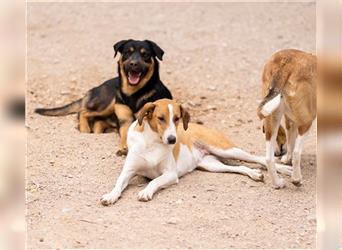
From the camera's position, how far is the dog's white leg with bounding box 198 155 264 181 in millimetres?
6074

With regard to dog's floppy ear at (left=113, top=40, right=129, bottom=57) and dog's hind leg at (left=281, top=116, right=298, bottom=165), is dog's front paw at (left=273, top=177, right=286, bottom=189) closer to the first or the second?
dog's hind leg at (left=281, top=116, right=298, bottom=165)

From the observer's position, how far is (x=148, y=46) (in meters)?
6.96

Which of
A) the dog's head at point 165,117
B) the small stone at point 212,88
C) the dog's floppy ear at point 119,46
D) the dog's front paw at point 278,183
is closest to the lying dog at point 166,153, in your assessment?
the dog's head at point 165,117

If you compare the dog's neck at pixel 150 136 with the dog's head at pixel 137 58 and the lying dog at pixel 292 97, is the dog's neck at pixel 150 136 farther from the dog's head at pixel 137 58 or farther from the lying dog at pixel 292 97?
the dog's head at pixel 137 58

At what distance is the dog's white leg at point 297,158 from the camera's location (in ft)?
18.5

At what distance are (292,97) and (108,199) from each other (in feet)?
4.98

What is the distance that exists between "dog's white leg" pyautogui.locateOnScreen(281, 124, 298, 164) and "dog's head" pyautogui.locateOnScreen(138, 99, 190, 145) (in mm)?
928

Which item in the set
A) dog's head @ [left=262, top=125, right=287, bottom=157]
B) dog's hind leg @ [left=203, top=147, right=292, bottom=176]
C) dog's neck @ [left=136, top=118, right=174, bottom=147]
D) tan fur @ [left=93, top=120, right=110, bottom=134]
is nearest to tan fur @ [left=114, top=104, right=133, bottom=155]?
tan fur @ [left=93, top=120, right=110, bottom=134]

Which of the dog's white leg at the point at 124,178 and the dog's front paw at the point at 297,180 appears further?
the dog's front paw at the point at 297,180

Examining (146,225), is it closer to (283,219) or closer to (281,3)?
(283,219)

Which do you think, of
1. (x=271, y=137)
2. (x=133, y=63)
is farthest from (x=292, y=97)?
(x=133, y=63)

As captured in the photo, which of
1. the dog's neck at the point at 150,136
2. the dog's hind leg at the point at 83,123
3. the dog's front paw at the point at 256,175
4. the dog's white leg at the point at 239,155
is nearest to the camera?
the dog's neck at the point at 150,136

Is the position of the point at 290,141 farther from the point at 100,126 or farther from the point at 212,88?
the point at 212,88

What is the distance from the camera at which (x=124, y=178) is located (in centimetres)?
579
